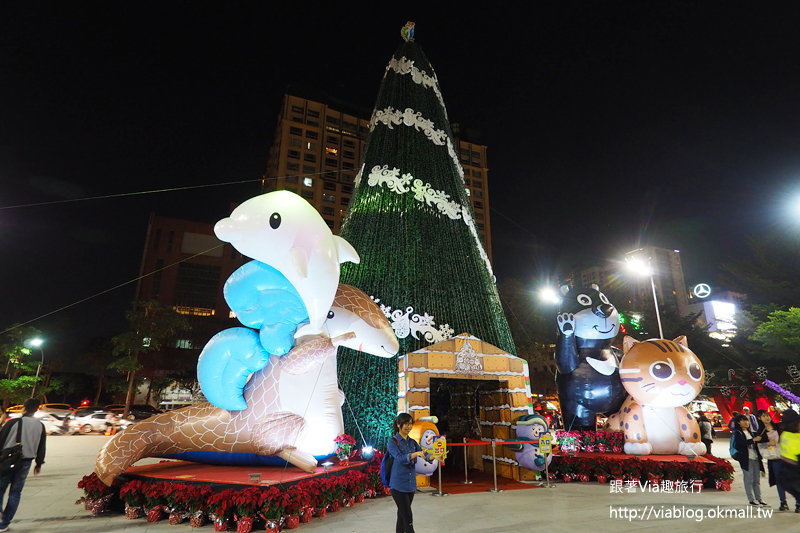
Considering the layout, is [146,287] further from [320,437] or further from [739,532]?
[739,532]

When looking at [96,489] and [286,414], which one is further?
[286,414]

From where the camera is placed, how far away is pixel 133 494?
5191 mm

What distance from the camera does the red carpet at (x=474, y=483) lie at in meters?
7.16

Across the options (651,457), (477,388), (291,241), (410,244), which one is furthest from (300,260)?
(651,457)

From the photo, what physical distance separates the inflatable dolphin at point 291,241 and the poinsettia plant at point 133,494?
9.58 ft

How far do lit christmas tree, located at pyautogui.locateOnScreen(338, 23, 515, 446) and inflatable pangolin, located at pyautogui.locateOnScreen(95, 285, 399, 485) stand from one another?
1234 mm

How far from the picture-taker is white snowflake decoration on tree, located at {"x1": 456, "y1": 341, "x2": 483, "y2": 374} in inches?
296

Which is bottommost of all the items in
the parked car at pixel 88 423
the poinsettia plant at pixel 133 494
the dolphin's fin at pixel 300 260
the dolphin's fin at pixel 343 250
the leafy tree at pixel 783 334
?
Result: the parked car at pixel 88 423

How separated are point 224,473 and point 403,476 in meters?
3.22

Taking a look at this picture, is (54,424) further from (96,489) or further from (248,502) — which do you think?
(248,502)

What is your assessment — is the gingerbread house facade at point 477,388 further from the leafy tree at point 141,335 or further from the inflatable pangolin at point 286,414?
the leafy tree at point 141,335

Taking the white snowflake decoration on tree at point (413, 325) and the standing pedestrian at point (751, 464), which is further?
the white snowflake decoration on tree at point (413, 325)

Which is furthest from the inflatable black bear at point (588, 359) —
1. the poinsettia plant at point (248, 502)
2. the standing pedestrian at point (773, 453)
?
the poinsettia plant at point (248, 502)

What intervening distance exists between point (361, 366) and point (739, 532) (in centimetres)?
553
